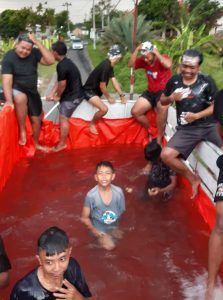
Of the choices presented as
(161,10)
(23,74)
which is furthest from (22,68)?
(161,10)

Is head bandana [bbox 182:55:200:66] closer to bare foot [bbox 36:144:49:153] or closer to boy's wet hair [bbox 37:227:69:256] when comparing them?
boy's wet hair [bbox 37:227:69:256]

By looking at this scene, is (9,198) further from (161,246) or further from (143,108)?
(143,108)

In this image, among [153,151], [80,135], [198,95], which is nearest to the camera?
[198,95]

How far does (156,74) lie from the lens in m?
7.03

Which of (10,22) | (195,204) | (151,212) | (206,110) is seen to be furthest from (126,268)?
(10,22)

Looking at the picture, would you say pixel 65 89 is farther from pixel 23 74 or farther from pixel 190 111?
pixel 190 111

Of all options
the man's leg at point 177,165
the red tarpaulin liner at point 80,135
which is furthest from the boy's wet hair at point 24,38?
the man's leg at point 177,165

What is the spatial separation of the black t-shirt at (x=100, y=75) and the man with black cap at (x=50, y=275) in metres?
5.21

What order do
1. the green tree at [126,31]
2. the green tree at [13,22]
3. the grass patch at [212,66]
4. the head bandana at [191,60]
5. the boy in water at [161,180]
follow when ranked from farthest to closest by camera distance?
1. the green tree at [13,22]
2. the green tree at [126,31]
3. the grass patch at [212,66]
4. the boy in water at [161,180]
5. the head bandana at [191,60]

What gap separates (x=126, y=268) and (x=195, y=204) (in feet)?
5.58

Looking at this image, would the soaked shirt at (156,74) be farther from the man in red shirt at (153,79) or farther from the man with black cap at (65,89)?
the man with black cap at (65,89)

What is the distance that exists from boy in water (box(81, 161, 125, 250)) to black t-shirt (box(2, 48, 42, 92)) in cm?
317

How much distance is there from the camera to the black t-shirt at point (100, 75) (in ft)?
24.1

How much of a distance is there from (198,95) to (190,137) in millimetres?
538
